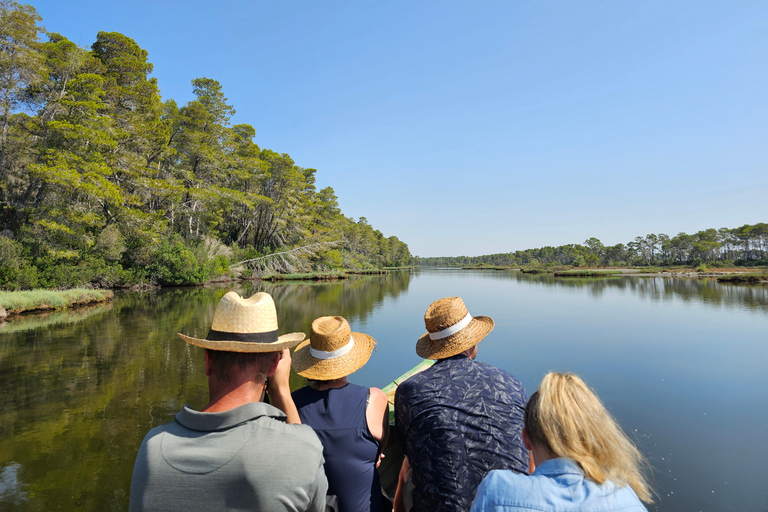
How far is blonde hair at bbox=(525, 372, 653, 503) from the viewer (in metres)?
1.08

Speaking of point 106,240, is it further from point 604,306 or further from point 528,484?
point 604,306

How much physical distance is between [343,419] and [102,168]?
66.1ft

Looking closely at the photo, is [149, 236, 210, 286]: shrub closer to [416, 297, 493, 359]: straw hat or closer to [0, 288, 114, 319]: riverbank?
[0, 288, 114, 319]: riverbank

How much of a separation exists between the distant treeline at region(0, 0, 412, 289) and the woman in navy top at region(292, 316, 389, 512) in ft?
61.3

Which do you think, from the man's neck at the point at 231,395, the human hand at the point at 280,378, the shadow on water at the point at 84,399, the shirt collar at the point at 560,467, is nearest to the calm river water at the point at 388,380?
the shadow on water at the point at 84,399

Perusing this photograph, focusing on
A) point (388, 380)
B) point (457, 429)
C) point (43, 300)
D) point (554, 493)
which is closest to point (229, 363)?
point (554, 493)

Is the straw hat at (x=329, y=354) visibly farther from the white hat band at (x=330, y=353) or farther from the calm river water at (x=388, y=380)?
the calm river water at (x=388, y=380)

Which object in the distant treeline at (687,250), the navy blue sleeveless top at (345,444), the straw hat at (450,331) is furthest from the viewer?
the distant treeline at (687,250)

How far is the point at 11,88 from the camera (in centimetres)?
1688

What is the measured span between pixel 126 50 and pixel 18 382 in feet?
78.5

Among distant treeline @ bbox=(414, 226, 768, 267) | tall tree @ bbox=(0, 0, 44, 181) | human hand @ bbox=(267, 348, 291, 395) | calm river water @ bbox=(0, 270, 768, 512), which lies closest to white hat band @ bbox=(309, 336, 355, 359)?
human hand @ bbox=(267, 348, 291, 395)

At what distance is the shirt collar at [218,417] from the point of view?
1046 millimetres

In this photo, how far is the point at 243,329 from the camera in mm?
1300

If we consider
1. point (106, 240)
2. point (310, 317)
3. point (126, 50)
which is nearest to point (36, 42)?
point (126, 50)
